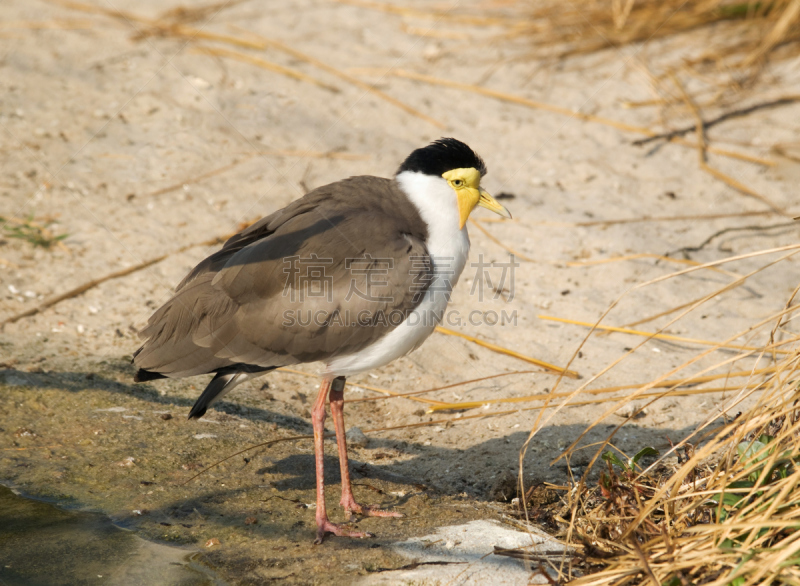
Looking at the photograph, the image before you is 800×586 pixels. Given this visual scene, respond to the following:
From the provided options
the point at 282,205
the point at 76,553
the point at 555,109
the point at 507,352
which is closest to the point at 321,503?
the point at 76,553

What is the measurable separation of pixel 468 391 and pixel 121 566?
2371 millimetres

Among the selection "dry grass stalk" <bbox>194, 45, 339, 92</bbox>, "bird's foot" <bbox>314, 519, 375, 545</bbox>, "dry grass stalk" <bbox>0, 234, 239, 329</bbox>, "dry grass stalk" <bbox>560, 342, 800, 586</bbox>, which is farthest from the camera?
"dry grass stalk" <bbox>194, 45, 339, 92</bbox>

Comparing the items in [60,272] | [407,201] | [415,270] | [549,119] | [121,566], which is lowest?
[121,566]

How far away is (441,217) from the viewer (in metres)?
3.92

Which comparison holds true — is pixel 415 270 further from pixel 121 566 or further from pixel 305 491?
pixel 121 566

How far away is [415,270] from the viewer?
3.64m

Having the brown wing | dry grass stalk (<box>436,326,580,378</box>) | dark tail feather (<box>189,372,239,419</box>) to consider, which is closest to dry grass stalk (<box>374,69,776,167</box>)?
dry grass stalk (<box>436,326,580,378</box>)

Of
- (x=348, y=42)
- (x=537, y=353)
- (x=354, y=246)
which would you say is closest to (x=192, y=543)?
(x=354, y=246)

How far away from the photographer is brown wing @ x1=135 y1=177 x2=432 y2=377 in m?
3.62

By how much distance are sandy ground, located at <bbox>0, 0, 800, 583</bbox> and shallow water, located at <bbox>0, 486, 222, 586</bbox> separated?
0.34 feet

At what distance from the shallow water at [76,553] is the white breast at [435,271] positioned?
1157mm

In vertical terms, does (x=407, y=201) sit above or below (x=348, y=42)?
below

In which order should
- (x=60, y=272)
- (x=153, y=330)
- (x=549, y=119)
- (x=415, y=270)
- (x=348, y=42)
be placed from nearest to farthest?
(x=415, y=270) → (x=153, y=330) → (x=60, y=272) → (x=549, y=119) → (x=348, y=42)

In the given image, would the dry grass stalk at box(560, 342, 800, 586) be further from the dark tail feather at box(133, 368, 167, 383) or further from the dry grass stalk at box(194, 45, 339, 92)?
the dry grass stalk at box(194, 45, 339, 92)
